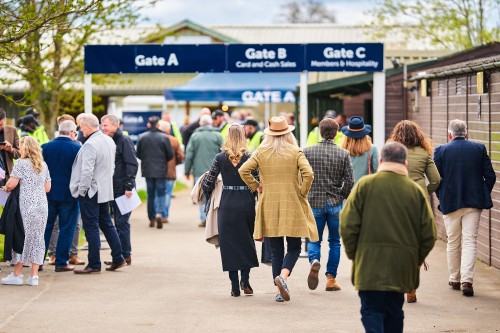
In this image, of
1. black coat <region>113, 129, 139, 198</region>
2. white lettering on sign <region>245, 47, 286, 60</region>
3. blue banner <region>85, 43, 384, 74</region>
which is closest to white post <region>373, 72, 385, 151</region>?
blue banner <region>85, 43, 384, 74</region>

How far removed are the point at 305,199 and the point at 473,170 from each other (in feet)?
5.84

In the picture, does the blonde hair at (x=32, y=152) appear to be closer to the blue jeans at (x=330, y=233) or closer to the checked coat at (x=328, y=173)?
the checked coat at (x=328, y=173)

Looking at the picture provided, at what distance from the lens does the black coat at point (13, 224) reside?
11836 mm

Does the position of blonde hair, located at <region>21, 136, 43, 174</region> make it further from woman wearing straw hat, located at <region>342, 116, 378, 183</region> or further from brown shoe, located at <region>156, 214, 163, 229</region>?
brown shoe, located at <region>156, 214, 163, 229</region>

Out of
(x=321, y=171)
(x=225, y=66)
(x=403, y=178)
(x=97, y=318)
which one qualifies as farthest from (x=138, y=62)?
(x=403, y=178)

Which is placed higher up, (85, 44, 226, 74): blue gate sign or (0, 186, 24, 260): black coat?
(85, 44, 226, 74): blue gate sign

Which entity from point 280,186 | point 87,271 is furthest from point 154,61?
point 280,186

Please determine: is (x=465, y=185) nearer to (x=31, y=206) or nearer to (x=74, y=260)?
(x=31, y=206)

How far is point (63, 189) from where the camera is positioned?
1273cm

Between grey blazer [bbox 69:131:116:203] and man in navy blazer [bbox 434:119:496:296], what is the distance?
3833mm

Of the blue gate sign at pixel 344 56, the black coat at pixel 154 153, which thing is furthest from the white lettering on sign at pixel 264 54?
the black coat at pixel 154 153

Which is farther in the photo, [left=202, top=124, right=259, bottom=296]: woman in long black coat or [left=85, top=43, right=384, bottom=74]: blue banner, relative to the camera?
[left=85, top=43, right=384, bottom=74]: blue banner

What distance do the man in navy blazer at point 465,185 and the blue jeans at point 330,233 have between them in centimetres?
111

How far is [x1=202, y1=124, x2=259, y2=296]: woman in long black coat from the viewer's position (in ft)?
35.7
